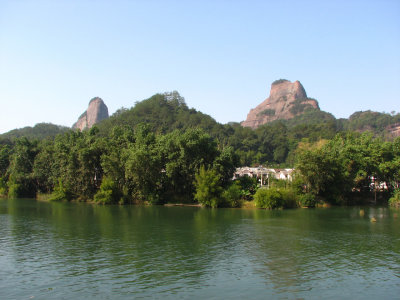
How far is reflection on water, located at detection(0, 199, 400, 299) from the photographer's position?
17.1 meters

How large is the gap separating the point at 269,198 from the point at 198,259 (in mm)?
30977

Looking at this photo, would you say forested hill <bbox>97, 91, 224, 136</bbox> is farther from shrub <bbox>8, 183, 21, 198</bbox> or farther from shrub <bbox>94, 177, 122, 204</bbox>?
shrub <bbox>94, 177, 122, 204</bbox>

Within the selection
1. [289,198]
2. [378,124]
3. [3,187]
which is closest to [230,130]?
[378,124]

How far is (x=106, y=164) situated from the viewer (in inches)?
2382

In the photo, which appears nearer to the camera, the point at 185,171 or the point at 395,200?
the point at 395,200

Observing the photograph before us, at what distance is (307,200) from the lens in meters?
54.0

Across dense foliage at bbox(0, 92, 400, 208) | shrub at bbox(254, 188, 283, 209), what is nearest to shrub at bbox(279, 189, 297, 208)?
dense foliage at bbox(0, 92, 400, 208)

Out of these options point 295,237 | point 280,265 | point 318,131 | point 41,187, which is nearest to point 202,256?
point 280,265

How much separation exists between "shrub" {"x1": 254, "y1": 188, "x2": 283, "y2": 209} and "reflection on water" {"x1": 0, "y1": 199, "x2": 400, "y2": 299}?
1340cm

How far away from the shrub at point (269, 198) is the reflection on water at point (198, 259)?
44.0ft

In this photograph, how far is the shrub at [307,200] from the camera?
177ft

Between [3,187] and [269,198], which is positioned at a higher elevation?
[3,187]

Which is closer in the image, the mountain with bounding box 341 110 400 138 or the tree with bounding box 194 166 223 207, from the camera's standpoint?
the tree with bounding box 194 166 223 207

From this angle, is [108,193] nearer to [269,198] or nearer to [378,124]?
[269,198]
